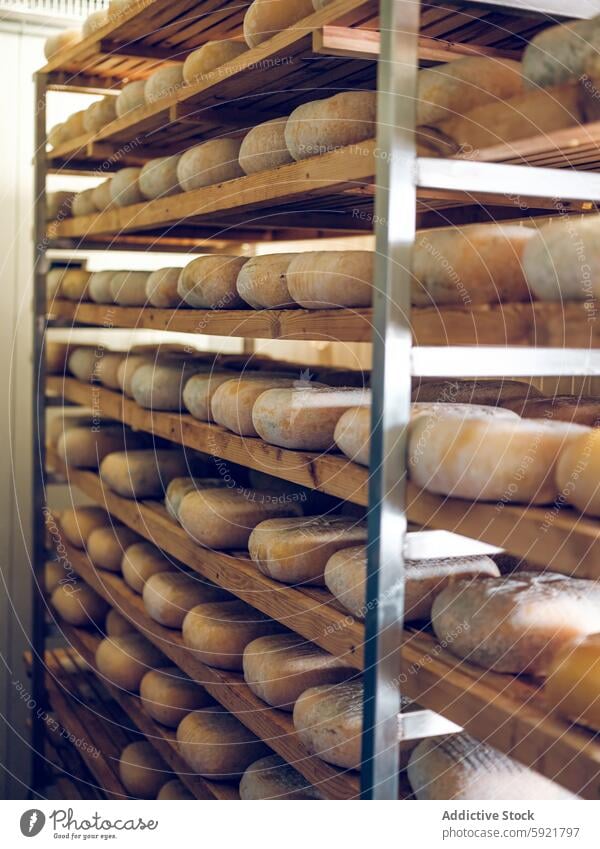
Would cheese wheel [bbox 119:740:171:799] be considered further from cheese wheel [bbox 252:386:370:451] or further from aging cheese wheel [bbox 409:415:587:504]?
aging cheese wheel [bbox 409:415:587:504]

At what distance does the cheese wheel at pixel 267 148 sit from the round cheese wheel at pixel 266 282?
168 millimetres

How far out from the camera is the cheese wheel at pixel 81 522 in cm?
290

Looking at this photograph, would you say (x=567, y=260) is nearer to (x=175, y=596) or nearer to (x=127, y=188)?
(x=175, y=596)

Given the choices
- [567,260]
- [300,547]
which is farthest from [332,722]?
[567,260]

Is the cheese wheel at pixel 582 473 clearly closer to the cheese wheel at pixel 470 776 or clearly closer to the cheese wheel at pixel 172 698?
the cheese wheel at pixel 470 776

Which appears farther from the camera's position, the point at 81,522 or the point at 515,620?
the point at 81,522

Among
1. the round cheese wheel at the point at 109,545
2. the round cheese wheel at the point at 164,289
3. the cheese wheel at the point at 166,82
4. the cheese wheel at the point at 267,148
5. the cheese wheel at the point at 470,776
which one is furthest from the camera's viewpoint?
the round cheese wheel at the point at 109,545

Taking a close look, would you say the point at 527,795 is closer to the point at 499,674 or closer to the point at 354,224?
the point at 499,674

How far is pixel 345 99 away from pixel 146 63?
1.35m

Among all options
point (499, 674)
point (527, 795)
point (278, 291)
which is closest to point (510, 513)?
point (499, 674)

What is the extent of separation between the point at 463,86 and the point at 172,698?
153cm

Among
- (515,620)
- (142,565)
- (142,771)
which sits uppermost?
(515,620)

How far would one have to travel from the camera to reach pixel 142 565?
2484mm

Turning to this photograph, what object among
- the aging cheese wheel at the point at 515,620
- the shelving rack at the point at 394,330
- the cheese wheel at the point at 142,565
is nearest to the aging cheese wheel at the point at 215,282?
the shelving rack at the point at 394,330
